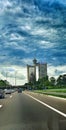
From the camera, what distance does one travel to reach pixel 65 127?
14.4 m

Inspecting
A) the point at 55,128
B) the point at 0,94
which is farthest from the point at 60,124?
the point at 0,94

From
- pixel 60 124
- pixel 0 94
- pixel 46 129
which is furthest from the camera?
pixel 0 94

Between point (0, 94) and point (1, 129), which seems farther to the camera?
point (0, 94)

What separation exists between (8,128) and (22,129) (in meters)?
0.85

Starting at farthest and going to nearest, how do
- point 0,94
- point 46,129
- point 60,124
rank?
1. point 0,94
2. point 60,124
3. point 46,129

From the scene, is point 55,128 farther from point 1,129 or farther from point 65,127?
point 1,129

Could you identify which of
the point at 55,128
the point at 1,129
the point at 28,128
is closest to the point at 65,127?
the point at 55,128

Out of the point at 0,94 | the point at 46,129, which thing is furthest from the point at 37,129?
the point at 0,94

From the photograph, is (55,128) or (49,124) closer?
(55,128)

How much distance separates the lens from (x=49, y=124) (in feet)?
50.8

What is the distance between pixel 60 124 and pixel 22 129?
2283 mm

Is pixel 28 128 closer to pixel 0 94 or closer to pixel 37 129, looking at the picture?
pixel 37 129

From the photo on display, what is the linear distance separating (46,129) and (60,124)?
6.13ft

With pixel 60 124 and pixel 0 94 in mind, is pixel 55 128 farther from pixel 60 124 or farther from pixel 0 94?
pixel 0 94
